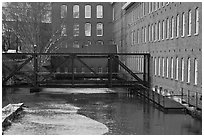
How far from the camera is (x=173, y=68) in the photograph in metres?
30.5

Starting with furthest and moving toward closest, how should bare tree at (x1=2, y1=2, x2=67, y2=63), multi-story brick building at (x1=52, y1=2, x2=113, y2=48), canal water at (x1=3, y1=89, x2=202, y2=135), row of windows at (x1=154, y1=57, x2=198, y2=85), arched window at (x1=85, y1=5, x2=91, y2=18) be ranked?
arched window at (x1=85, y1=5, x2=91, y2=18), multi-story brick building at (x1=52, y1=2, x2=113, y2=48), bare tree at (x1=2, y1=2, x2=67, y2=63), row of windows at (x1=154, y1=57, x2=198, y2=85), canal water at (x1=3, y1=89, x2=202, y2=135)

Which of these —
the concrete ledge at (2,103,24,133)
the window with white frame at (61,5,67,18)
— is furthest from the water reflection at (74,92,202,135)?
the window with white frame at (61,5,67,18)

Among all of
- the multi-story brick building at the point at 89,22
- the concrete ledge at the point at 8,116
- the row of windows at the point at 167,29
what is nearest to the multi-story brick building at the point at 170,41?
the row of windows at the point at 167,29

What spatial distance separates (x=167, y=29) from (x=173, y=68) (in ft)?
10.6

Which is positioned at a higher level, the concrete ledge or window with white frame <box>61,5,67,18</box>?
window with white frame <box>61,5,67,18</box>

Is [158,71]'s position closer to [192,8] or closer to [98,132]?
[192,8]

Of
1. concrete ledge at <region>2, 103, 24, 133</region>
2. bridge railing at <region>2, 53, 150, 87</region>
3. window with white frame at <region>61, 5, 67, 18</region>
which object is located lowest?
concrete ledge at <region>2, 103, 24, 133</region>

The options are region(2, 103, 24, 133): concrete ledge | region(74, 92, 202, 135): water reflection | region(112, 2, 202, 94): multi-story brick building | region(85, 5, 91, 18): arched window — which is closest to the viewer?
region(74, 92, 202, 135): water reflection

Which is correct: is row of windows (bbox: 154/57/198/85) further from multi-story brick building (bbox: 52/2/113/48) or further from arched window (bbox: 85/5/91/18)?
arched window (bbox: 85/5/91/18)

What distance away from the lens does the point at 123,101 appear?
3244 cm

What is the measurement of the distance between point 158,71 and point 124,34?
22.6m

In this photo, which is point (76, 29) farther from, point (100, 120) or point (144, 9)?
point (100, 120)

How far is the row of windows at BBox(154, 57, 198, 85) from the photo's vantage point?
2514cm

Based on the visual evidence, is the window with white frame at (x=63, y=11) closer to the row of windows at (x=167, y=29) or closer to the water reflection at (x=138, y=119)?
the row of windows at (x=167, y=29)
